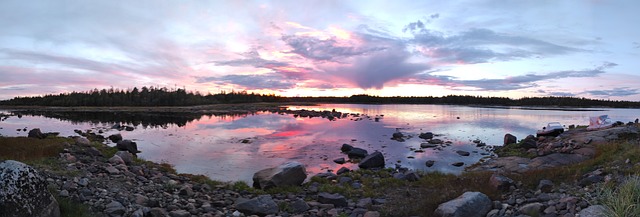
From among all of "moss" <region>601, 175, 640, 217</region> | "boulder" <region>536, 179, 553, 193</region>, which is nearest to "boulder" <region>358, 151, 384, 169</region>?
"boulder" <region>536, 179, 553, 193</region>

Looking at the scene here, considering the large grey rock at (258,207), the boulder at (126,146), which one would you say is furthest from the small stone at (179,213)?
the boulder at (126,146)

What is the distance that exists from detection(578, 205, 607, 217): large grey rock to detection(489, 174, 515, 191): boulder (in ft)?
12.9

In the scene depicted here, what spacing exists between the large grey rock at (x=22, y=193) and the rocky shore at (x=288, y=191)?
0.06 m

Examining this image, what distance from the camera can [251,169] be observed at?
20125mm

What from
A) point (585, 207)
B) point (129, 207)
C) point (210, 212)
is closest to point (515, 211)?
point (585, 207)

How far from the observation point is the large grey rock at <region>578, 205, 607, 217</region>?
23.7ft

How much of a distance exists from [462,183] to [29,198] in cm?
1276

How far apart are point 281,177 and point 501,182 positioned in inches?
323

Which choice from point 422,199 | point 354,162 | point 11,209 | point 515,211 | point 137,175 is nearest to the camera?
point 11,209

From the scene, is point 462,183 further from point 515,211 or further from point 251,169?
point 251,169

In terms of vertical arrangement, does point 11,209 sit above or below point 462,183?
above

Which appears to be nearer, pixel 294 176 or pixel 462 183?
pixel 462 183

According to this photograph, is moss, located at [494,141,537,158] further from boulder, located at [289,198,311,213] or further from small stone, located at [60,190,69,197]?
small stone, located at [60,190,69,197]

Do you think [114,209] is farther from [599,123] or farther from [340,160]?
[599,123]
